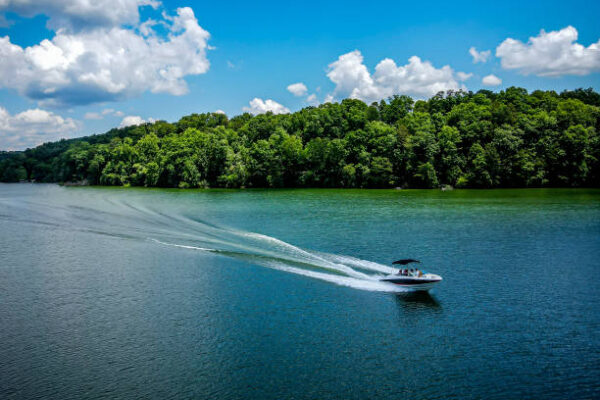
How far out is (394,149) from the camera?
369ft

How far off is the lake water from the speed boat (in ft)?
2.81

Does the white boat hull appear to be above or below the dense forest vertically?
below

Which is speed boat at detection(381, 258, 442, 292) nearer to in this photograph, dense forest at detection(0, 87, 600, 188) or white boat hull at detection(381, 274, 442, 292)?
white boat hull at detection(381, 274, 442, 292)

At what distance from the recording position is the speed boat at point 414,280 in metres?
30.0

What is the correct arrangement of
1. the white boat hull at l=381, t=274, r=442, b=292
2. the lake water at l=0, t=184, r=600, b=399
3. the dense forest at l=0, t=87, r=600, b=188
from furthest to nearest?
the dense forest at l=0, t=87, r=600, b=188
the white boat hull at l=381, t=274, r=442, b=292
the lake water at l=0, t=184, r=600, b=399

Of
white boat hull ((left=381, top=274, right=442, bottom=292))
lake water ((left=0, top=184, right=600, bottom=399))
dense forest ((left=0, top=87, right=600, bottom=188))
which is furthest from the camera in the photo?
dense forest ((left=0, top=87, right=600, bottom=188))

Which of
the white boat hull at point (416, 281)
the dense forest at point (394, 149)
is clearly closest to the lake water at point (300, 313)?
the white boat hull at point (416, 281)

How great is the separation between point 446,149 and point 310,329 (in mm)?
90656

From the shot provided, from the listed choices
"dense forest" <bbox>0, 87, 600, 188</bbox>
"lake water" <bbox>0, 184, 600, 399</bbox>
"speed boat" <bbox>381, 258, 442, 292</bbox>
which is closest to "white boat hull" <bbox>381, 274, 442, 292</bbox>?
"speed boat" <bbox>381, 258, 442, 292</bbox>

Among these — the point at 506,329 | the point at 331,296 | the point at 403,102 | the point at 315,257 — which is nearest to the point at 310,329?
the point at 331,296

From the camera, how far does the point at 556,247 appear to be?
135 feet

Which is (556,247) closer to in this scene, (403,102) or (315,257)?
(315,257)

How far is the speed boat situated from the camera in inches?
1182

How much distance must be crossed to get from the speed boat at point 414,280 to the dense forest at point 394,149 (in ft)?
257
